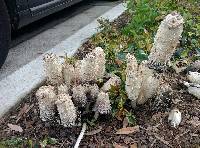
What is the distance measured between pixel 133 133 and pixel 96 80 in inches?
16.8

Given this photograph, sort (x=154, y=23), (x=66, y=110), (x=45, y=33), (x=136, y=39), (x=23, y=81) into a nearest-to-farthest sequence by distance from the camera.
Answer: (x=66, y=110)
(x=23, y=81)
(x=136, y=39)
(x=154, y=23)
(x=45, y=33)

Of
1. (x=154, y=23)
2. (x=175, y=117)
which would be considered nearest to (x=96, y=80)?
(x=175, y=117)

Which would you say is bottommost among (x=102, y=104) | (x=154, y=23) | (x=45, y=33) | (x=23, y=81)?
(x=45, y=33)

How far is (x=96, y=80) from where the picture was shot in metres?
3.00

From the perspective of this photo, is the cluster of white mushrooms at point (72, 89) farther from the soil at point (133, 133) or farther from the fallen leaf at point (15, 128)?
the fallen leaf at point (15, 128)

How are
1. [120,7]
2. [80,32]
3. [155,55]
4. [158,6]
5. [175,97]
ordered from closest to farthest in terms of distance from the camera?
[155,55] → [175,97] → [80,32] → [158,6] → [120,7]

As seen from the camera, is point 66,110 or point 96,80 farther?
point 96,80

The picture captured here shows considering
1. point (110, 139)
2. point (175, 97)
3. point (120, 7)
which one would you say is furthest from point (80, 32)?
point (110, 139)

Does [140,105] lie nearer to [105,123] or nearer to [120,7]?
[105,123]

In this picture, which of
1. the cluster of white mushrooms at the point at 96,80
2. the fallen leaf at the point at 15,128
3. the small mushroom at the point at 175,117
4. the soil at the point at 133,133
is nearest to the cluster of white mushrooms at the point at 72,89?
the cluster of white mushrooms at the point at 96,80

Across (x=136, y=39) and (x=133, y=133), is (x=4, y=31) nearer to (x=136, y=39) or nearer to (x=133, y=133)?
(x=136, y=39)

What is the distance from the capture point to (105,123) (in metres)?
2.99

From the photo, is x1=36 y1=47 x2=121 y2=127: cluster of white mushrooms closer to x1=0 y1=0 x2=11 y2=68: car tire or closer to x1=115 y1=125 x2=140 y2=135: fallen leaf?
x1=115 y1=125 x2=140 y2=135: fallen leaf

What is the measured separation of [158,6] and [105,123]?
2.81m
